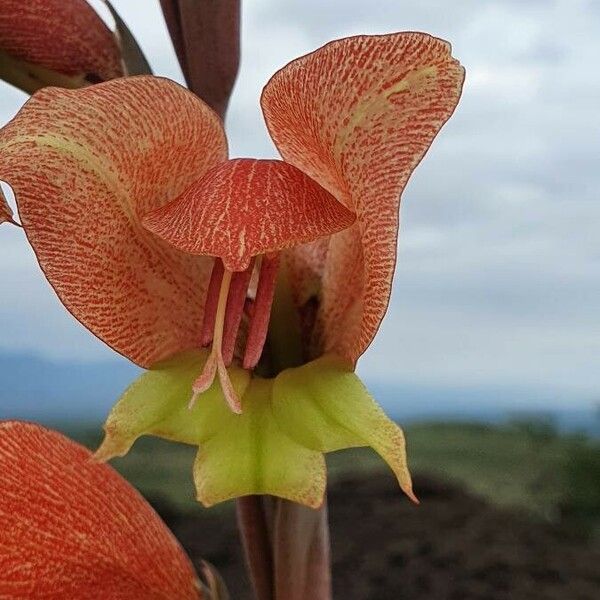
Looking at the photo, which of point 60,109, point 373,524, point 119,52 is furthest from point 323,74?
point 373,524

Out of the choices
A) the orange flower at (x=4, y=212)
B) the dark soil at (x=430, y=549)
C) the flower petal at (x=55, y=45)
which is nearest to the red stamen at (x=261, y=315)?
the orange flower at (x=4, y=212)

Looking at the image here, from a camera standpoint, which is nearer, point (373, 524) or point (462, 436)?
point (373, 524)

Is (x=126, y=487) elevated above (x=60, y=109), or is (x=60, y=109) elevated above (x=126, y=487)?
(x=60, y=109)

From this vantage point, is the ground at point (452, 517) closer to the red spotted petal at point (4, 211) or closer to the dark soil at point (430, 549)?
the dark soil at point (430, 549)

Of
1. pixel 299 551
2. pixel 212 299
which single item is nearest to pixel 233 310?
pixel 212 299

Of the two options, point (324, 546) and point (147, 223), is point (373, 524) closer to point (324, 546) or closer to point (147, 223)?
point (324, 546)

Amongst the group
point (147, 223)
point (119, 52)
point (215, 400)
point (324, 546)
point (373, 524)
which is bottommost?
point (373, 524)

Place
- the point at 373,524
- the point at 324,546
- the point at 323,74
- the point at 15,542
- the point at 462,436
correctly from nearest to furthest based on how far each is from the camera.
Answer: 1. the point at 323,74
2. the point at 15,542
3. the point at 324,546
4. the point at 373,524
5. the point at 462,436
